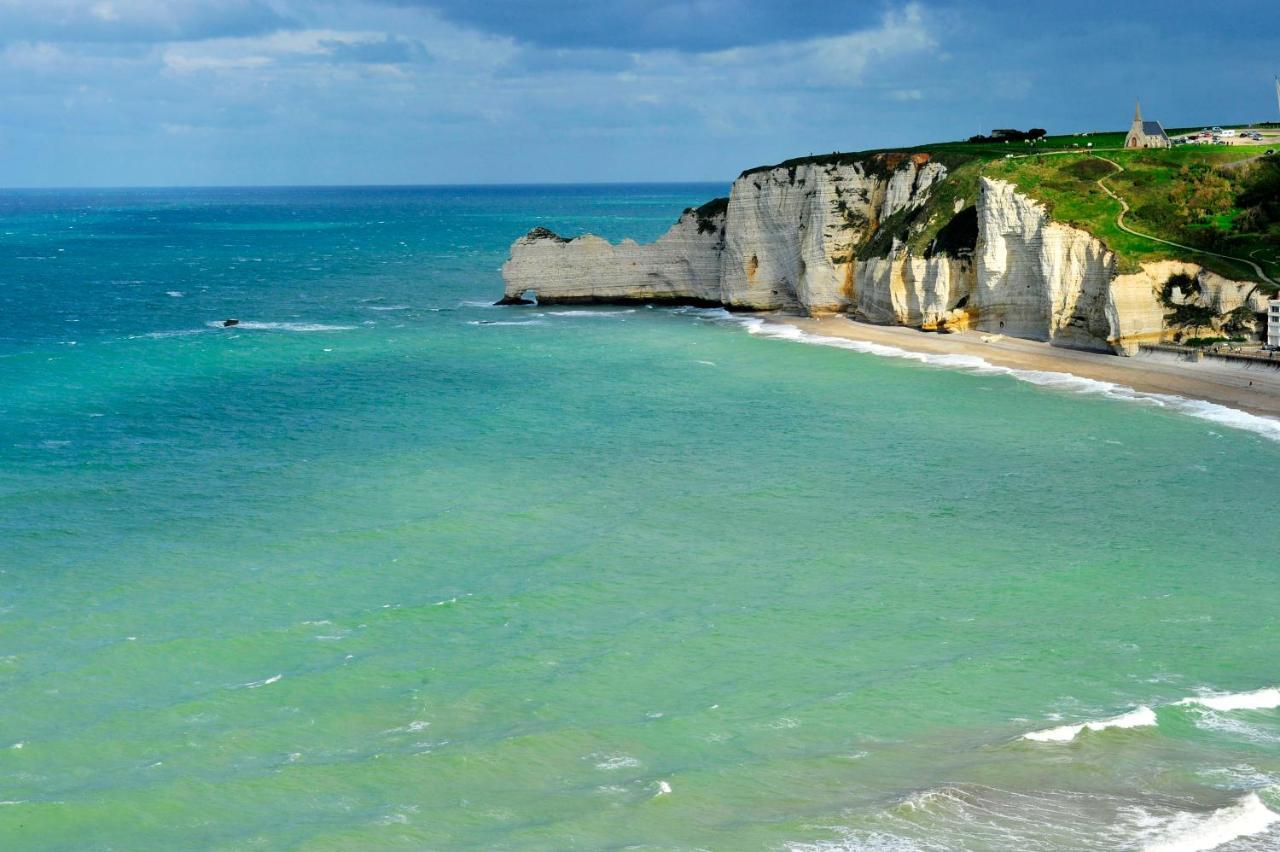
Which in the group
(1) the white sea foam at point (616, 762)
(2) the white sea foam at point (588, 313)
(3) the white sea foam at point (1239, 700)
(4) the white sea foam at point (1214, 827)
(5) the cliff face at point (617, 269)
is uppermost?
(5) the cliff face at point (617, 269)

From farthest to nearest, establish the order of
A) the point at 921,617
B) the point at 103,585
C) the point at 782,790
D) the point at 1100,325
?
the point at 1100,325 → the point at 103,585 → the point at 921,617 → the point at 782,790

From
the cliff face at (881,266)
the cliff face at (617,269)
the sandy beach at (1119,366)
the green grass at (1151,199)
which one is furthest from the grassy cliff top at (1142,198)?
the cliff face at (617,269)

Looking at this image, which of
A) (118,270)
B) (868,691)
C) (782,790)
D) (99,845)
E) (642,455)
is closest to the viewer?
(99,845)

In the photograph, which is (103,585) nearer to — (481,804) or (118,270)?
(481,804)

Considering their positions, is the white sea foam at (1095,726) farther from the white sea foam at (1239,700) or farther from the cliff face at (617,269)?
the cliff face at (617,269)

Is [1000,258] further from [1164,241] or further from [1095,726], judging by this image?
[1095,726]

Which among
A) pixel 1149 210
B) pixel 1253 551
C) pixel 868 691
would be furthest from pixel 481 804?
pixel 1149 210
